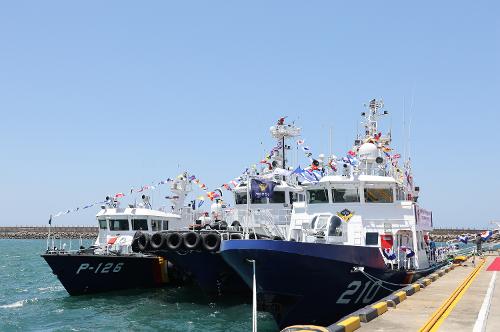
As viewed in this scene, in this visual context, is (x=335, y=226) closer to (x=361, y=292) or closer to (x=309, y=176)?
(x=361, y=292)

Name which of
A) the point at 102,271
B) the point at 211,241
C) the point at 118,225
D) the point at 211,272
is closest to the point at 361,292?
the point at 211,241

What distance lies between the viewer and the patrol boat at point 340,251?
1523cm

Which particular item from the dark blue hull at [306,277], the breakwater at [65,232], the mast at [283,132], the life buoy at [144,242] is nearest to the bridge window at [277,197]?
the mast at [283,132]

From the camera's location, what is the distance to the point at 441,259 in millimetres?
30297

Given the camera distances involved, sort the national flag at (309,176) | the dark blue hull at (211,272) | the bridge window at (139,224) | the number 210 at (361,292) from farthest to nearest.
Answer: the bridge window at (139,224) → the dark blue hull at (211,272) → the national flag at (309,176) → the number 210 at (361,292)

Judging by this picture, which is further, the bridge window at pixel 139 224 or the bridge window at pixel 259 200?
the bridge window at pixel 139 224

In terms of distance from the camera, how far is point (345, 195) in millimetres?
18797

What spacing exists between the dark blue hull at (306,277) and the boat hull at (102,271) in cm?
1160

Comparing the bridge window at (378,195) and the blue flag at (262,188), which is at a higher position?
the blue flag at (262,188)

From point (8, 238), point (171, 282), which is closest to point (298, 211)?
point (171, 282)

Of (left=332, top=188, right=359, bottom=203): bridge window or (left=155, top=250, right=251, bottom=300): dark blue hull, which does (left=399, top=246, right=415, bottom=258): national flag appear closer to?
(left=332, top=188, right=359, bottom=203): bridge window

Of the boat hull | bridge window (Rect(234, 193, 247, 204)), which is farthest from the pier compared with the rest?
the boat hull

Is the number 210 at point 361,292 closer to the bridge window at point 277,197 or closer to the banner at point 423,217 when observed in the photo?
the banner at point 423,217

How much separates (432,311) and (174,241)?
492 inches
